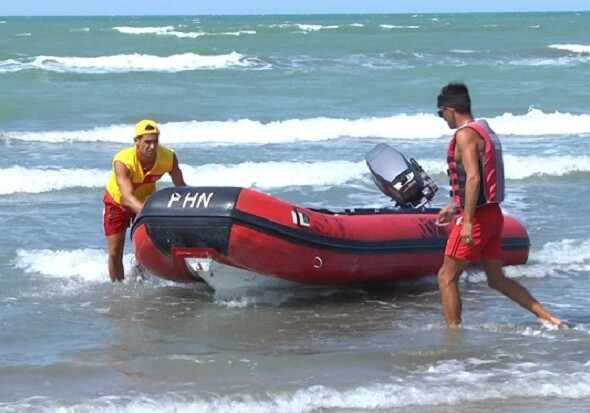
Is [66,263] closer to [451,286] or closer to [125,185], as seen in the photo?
[125,185]

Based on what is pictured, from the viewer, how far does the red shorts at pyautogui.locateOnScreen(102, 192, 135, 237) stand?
7281 mm

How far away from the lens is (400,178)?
25.3 ft

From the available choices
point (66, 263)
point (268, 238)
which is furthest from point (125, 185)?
point (66, 263)

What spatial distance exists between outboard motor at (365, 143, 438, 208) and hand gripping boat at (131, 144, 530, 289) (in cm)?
19

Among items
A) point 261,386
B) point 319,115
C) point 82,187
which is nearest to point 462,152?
point 261,386

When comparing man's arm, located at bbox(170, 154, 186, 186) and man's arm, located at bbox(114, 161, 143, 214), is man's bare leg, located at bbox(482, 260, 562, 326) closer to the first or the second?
man's arm, located at bbox(170, 154, 186, 186)

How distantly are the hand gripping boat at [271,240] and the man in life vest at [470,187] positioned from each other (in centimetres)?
100

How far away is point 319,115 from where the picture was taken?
1923 centimetres

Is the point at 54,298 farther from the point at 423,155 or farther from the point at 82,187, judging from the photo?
the point at 423,155

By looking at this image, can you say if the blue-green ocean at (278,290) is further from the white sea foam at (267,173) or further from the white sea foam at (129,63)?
the white sea foam at (129,63)

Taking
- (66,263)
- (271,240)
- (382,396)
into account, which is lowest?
(382,396)

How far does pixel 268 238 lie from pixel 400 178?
131cm

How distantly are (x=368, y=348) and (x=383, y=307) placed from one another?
1073mm

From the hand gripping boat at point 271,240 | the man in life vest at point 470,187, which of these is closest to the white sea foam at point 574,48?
the hand gripping boat at point 271,240
